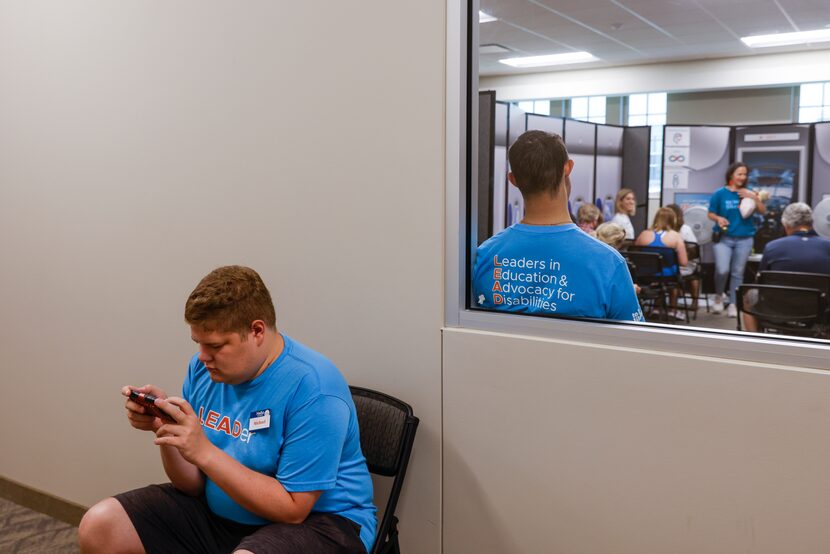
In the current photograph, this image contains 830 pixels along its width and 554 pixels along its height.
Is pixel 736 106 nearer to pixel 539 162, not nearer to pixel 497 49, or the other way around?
pixel 497 49

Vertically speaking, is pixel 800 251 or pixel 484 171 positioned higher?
pixel 484 171

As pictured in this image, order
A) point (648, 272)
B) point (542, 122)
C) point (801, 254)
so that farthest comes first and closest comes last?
point (542, 122) → point (648, 272) → point (801, 254)

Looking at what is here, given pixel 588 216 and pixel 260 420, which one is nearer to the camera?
pixel 260 420

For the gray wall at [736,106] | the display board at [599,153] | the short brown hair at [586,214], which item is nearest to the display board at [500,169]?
the display board at [599,153]

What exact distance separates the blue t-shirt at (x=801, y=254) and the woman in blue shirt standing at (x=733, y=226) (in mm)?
2575

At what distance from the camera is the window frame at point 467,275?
1.72 meters

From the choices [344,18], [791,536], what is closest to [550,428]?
[791,536]

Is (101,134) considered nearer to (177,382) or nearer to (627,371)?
(177,382)

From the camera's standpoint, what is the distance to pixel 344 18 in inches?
84.1

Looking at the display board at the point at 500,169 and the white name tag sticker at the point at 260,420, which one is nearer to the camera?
the white name tag sticker at the point at 260,420

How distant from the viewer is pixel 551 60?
34.9ft

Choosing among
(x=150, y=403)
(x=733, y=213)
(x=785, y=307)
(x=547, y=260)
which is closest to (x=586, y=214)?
(x=785, y=307)

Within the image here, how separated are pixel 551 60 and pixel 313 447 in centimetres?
994

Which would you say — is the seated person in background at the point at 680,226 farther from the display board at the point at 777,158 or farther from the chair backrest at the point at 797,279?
the chair backrest at the point at 797,279
